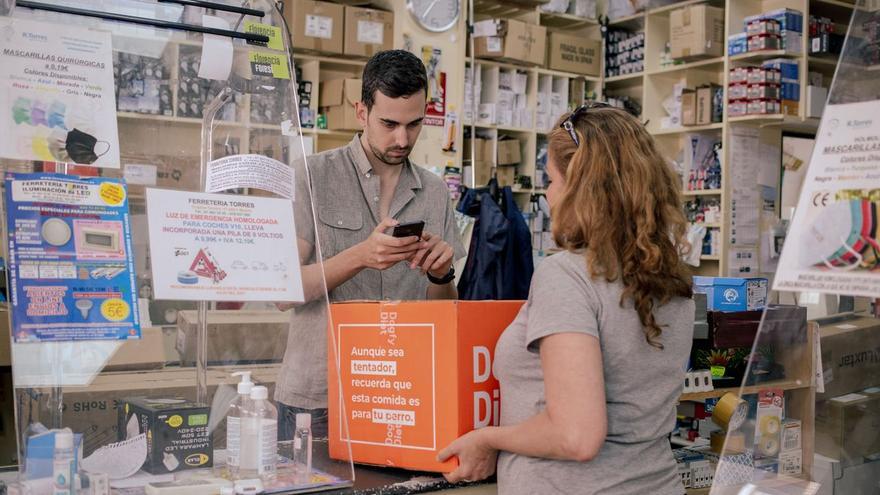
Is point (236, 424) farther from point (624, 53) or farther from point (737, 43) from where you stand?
point (624, 53)

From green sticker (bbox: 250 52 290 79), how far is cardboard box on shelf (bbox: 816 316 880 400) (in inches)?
44.2

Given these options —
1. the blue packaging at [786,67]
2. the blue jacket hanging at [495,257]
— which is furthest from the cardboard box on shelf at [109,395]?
the blue packaging at [786,67]

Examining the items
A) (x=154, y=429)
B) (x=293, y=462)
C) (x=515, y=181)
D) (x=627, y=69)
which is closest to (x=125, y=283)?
(x=154, y=429)

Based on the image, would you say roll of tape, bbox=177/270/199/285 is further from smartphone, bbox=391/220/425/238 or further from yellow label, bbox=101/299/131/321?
smartphone, bbox=391/220/425/238

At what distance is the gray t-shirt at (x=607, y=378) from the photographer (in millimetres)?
1518

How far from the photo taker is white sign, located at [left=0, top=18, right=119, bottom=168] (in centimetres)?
151

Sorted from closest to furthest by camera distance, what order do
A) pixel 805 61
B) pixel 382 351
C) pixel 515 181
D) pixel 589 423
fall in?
pixel 589 423, pixel 382 351, pixel 805 61, pixel 515 181

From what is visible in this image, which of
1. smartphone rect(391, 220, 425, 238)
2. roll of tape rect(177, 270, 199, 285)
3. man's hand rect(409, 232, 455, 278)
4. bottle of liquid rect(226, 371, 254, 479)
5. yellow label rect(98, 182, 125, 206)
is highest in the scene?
yellow label rect(98, 182, 125, 206)

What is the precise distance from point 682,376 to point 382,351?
0.59m

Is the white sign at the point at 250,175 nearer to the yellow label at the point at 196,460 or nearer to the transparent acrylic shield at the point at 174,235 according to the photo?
the transparent acrylic shield at the point at 174,235

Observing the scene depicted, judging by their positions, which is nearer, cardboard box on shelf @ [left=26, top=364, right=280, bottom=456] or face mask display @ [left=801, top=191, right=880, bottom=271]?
face mask display @ [left=801, top=191, right=880, bottom=271]

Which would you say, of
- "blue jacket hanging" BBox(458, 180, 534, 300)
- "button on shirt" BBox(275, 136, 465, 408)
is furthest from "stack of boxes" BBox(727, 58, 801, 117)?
"button on shirt" BBox(275, 136, 465, 408)

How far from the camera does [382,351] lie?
184 cm

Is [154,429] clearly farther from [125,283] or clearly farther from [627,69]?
[627,69]
